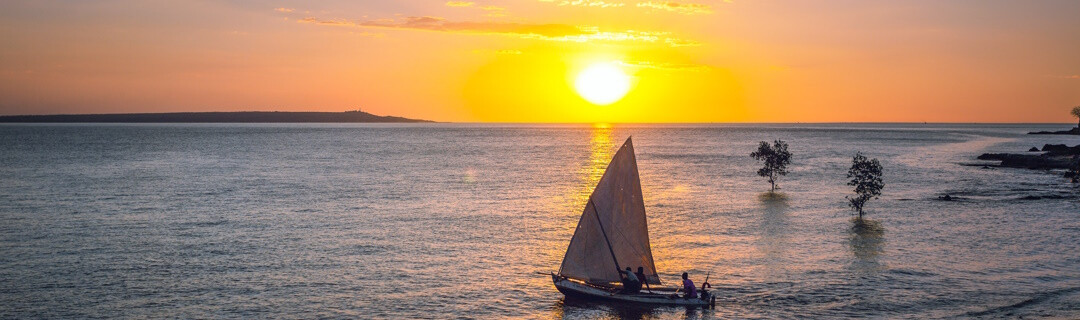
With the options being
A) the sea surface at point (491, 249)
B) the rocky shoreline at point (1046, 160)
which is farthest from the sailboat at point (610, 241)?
the rocky shoreline at point (1046, 160)

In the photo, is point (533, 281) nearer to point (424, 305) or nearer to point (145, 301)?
point (424, 305)

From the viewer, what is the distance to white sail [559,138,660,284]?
44.4 metres

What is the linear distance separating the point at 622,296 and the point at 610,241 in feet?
11.0

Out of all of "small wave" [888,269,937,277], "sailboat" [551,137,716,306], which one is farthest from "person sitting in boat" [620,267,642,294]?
"small wave" [888,269,937,277]

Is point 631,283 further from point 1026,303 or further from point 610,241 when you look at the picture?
point 1026,303

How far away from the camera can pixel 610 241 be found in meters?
44.9

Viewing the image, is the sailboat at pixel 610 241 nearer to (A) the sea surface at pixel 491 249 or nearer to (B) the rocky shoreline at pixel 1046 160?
(A) the sea surface at pixel 491 249

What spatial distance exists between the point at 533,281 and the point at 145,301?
22.0 m

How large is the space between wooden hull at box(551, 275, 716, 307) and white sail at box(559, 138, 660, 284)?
2.16 feet

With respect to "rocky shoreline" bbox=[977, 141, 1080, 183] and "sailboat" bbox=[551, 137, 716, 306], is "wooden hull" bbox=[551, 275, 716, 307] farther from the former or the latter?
"rocky shoreline" bbox=[977, 141, 1080, 183]

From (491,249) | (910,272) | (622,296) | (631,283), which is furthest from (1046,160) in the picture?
(622,296)

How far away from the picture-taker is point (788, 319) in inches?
1582

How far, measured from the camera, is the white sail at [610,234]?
44.4 m

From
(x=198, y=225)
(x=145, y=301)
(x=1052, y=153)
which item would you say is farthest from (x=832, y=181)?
(x=145, y=301)
